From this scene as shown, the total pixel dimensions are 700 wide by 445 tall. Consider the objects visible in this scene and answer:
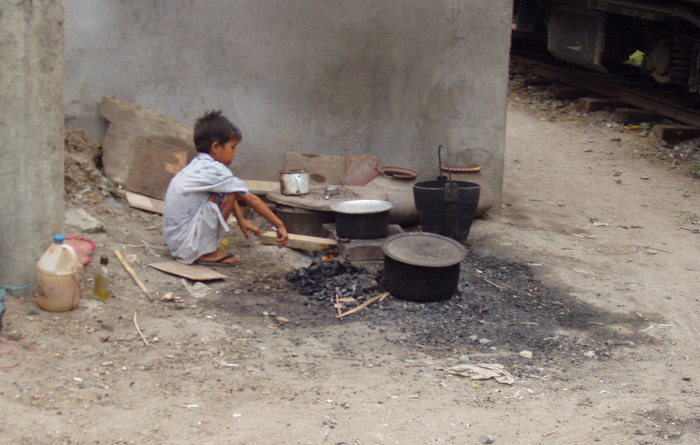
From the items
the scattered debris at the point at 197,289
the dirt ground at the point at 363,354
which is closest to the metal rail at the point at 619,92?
the dirt ground at the point at 363,354

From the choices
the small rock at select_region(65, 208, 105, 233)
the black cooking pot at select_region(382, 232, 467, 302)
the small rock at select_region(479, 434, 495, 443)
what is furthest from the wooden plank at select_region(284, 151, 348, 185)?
the small rock at select_region(479, 434, 495, 443)

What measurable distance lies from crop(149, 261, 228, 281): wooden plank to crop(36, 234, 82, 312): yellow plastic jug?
917mm

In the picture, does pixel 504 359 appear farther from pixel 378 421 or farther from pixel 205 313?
pixel 205 313

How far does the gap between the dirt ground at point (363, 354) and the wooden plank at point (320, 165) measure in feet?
3.41

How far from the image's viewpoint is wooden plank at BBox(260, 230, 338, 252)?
600 centimetres

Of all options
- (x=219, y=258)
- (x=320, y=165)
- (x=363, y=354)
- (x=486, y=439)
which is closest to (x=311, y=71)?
(x=320, y=165)

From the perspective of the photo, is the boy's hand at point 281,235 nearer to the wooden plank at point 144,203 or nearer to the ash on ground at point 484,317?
the ash on ground at point 484,317

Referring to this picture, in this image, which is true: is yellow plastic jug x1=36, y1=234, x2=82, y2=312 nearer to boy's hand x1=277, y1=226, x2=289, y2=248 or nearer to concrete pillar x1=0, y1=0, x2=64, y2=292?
concrete pillar x1=0, y1=0, x2=64, y2=292

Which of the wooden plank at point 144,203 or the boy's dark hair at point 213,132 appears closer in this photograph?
the boy's dark hair at point 213,132

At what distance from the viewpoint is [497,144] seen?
23.8 ft

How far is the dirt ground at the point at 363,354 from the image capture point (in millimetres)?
3574

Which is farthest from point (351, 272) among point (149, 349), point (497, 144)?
point (497, 144)

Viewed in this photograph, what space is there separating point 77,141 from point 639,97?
27.4ft

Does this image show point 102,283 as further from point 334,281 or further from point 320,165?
point 320,165
